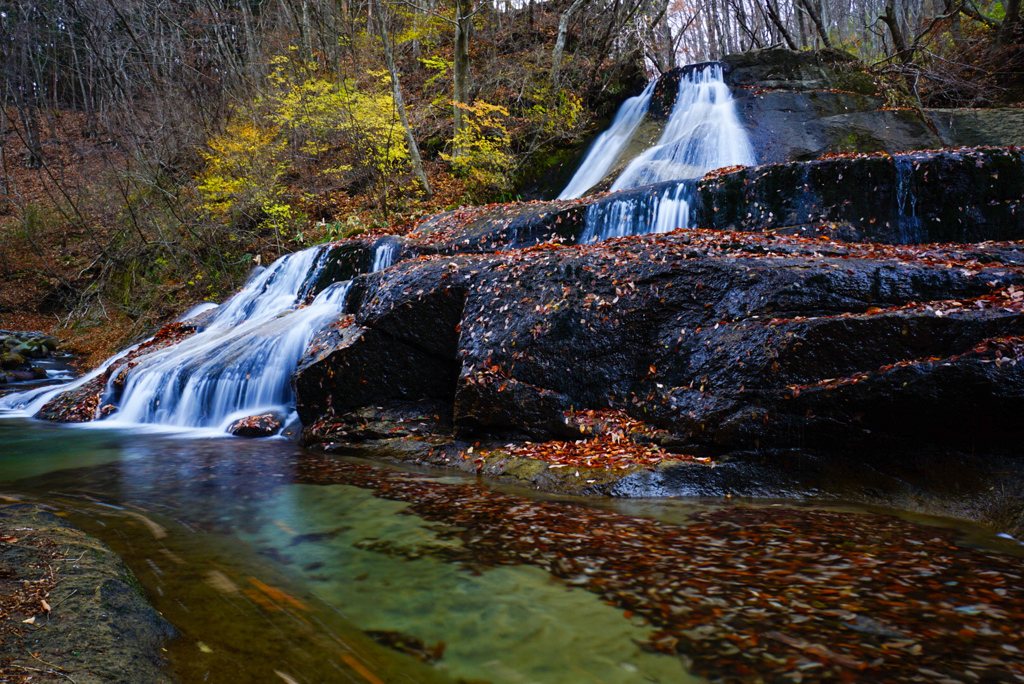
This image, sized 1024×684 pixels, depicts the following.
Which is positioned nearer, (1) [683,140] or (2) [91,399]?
(2) [91,399]

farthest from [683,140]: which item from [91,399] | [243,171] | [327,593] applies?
[91,399]

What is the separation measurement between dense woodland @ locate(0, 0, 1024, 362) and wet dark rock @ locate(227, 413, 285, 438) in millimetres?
8068

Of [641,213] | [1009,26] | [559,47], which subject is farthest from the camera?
[559,47]

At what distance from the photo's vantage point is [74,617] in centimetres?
229

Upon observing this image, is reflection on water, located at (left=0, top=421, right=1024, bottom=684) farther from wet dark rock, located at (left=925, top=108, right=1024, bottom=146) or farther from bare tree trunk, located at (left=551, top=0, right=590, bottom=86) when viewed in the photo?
bare tree trunk, located at (left=551, top=0, right=590, bottom=86)

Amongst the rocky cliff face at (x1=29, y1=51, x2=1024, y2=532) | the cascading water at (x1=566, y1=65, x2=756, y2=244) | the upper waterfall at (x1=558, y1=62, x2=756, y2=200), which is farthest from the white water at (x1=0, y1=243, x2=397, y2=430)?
the upper waterfall at (x1=558, y1=62, x2=756, y2=200)

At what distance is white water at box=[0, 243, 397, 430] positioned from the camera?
9.06 metres

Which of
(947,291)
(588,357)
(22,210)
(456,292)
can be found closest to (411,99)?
(22,210)

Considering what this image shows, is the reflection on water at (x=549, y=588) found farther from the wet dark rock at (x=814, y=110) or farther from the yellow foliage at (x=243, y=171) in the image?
the yellow foliage at (x=243, y=171)

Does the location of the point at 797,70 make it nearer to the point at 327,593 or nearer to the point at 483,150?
the point at 483,150

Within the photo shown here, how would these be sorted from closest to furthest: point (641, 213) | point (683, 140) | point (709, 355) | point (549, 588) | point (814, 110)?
1. point (549, 588)
2. point (709, 355)
3. point (641, 213)
4. point (814, 110)
5. point (683, 140)

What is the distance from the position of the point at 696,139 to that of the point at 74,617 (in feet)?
49.3

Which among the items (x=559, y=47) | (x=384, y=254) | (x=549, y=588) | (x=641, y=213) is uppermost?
(x=559, y=47)

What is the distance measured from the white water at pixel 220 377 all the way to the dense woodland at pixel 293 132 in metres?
5.51
